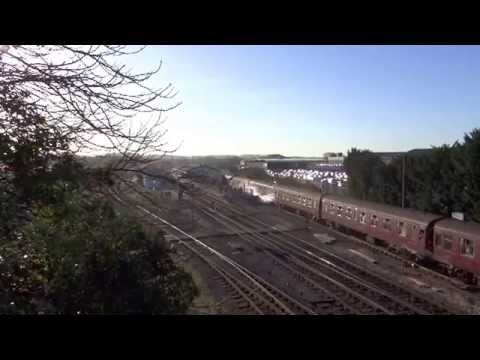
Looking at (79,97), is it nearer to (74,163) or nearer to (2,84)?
(2,84)

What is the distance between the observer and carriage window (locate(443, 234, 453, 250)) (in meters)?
11.7

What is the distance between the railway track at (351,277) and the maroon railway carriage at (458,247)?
199 centimetres

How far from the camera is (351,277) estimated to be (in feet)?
36.8

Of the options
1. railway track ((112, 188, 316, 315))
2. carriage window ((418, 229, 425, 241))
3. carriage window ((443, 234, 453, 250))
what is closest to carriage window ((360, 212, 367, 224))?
carriage window ((418, 229, 425, 241))

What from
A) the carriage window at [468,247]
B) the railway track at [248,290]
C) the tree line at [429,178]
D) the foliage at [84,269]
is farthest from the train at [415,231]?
the foliage at [84,269]

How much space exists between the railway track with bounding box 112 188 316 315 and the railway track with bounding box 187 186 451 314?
1287 mm

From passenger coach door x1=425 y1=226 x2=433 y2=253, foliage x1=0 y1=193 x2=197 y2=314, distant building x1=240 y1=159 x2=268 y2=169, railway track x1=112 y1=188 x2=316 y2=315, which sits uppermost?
distant building x1=240 y1=159 x2=268 y2=169

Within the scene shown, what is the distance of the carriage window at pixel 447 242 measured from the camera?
463 inches

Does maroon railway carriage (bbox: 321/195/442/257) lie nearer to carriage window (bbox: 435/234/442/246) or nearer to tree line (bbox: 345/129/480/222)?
carriage window (bbox: 435/234/442/246)

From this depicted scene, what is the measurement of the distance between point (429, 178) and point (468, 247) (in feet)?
31.8

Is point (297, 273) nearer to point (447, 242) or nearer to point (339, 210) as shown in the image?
point (447, 242)

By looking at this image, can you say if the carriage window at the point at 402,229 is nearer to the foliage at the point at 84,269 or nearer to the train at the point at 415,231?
the train at the point at 415,231

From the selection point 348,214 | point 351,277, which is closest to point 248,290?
point 351,277
